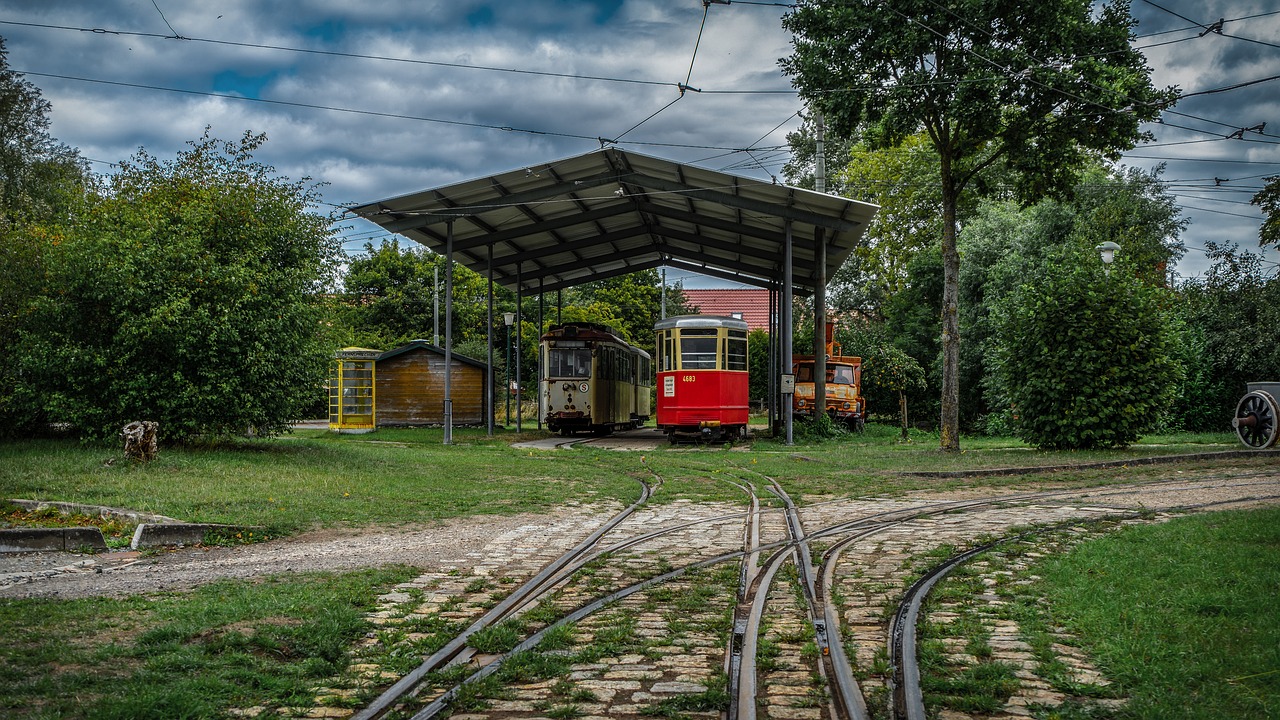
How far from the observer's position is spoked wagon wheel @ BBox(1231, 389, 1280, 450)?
16812 millimetres

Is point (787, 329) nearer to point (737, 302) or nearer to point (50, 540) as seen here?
point (50, 540)

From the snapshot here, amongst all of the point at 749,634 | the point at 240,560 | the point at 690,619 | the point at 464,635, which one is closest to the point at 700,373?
the point at 240,560

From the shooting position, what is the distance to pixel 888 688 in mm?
4242

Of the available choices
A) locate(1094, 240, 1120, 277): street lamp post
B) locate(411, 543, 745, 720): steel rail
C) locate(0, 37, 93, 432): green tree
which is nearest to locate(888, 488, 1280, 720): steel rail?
locate(411, 543, 745, 720): steel rail

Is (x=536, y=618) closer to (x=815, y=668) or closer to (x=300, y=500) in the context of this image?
(x=815, y=668)

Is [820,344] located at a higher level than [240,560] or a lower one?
higher

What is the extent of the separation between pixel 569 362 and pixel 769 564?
840 inches

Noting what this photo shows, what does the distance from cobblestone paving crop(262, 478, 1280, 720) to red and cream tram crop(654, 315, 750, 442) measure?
45.2 ft

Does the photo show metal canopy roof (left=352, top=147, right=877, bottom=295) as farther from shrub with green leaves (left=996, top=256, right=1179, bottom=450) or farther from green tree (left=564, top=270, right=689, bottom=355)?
green tree (left=564, top=270, right=689, bottom=355)

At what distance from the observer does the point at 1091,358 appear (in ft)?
58.7

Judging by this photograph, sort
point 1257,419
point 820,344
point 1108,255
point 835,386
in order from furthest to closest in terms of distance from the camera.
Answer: point 835,386 → point 820,344 → point 1108,255 → point 1257,419

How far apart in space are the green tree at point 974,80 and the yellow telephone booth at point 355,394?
18.0 meters

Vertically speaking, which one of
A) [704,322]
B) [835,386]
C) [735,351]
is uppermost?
[704,322]


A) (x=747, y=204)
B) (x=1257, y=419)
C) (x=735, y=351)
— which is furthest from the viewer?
(x=735, y=351)
